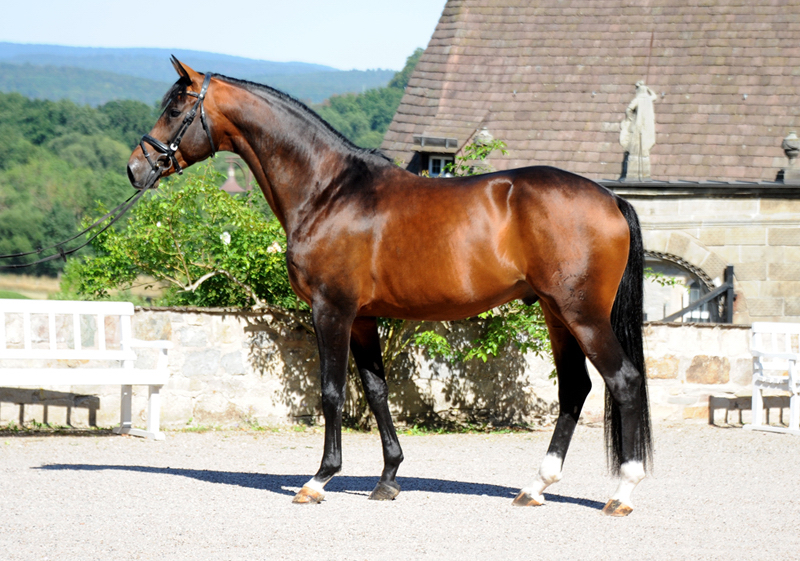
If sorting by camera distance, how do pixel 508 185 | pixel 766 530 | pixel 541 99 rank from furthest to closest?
pixel 541 99 → pixel 508 185 → pixel 766 530

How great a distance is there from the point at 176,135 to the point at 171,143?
57 mm

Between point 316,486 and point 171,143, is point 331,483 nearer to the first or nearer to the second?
point 316,486

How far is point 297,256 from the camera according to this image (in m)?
5.38

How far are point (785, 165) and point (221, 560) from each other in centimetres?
1426

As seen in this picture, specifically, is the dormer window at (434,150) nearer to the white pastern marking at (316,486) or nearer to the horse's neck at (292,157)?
the horse's neck at (292,157)

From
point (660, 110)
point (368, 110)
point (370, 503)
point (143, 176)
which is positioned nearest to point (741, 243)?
point (660, 110)

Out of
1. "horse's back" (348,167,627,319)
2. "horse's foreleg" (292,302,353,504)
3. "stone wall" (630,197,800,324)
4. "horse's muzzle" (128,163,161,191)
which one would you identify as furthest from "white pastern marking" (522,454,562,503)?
"stone wall" (630,197,800,324)

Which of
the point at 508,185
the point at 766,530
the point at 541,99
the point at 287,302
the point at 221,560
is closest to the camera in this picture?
the point at 221,560

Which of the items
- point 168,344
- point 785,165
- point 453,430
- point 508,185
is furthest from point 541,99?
point 508,185

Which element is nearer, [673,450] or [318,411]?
[673,450]

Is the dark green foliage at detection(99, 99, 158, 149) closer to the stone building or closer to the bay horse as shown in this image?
the stone building

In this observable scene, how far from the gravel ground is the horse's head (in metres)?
1.96

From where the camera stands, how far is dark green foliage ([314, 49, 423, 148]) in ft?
373

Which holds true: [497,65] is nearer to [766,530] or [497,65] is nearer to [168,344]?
[168,344]
